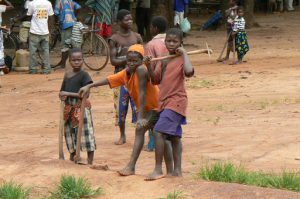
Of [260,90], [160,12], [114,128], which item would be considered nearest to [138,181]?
[114,128]

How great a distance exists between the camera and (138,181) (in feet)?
19.6

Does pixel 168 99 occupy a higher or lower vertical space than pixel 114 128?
higher

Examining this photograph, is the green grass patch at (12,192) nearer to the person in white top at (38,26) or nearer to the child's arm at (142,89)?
the child's arm at (142,89)

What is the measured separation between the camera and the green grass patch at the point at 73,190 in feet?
18.6

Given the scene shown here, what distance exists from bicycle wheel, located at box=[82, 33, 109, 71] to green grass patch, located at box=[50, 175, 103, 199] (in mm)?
9803

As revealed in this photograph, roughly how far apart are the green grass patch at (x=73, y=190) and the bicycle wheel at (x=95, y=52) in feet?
32.2

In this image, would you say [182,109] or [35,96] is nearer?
[182,109]

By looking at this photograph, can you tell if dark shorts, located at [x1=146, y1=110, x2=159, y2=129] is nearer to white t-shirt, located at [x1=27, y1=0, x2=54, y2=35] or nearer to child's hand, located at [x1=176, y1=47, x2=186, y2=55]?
child's hand, located at [x1=176, y1=47, x2=186, y2=55]

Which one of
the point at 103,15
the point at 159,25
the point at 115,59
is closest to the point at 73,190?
the point at 159,25

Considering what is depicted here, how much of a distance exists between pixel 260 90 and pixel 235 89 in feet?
1.57

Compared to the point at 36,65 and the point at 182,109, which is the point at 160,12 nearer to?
the point at 36,65

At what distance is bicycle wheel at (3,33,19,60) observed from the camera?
16.1m

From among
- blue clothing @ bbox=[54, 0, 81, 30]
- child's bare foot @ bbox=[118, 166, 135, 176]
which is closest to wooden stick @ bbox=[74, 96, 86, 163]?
child's bare foot @ bbox=[118, 166, 135, 176]

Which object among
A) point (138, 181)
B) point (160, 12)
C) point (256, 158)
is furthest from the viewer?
point (160, 12)
